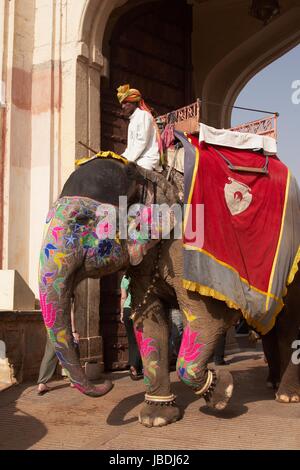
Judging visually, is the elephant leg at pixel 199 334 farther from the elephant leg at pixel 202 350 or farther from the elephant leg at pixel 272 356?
the elephant leg at pixel 272 356

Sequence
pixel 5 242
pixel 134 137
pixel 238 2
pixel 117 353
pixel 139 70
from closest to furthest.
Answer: pixel 134 137, pixel 5 242, pixel 117 353, pixel 139 70, pixel 238 2

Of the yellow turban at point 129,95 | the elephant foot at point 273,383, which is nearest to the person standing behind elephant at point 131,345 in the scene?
the elephant foot at point 273,383

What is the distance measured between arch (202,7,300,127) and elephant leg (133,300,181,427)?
5.71m

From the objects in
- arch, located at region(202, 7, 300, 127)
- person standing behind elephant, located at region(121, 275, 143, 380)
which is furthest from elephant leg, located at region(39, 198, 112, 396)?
arch, located at region(202, 7, 300, 127)

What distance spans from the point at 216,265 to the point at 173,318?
8.68ft

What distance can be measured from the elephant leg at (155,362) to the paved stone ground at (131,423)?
0.43 ft

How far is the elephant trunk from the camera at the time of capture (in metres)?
3.57

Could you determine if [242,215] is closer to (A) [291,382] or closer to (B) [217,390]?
(B) [217,390]

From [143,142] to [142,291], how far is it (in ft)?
3.73

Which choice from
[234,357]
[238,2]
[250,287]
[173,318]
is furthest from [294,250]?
[238,2]

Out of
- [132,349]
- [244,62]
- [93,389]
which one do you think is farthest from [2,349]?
[244,62]

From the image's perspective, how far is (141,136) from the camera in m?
4.45
